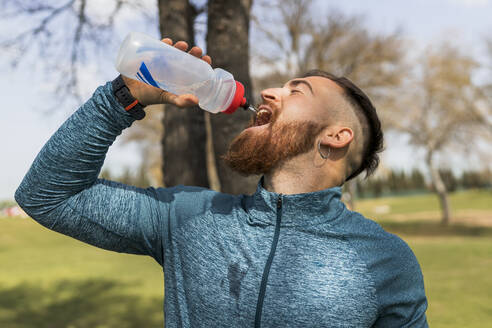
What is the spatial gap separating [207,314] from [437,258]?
479 inches

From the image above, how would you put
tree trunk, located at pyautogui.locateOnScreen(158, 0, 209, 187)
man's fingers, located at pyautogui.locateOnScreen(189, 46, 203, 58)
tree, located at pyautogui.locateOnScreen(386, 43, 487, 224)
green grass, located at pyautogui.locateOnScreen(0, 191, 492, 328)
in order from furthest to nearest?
1. tree, located at pyautogui.locateOnScreen(386, 43, 487, 224)
2. green grass, located at pyautogui.locateOnScreen(0, 191, 492, 328)
3. tree trunk, located at pyautogui.locateOnScreen(158, 0, 209, 187)
4. man's fingers, located at pyautogui.locateOnScreen(189, 46, 203, 58)

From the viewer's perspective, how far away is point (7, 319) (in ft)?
23.2

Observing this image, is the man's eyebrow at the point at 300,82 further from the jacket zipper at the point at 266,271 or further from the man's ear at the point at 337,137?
the jacket zipper at the point at 266,271

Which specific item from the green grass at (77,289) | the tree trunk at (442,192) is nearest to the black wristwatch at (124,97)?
the green grass at (77,289)

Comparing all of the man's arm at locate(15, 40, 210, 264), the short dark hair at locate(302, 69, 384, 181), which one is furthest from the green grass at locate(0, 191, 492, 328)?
the man's arm at locate(15, 40, 210, 264)

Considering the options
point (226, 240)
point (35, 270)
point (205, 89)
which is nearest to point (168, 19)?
point (205, 89)

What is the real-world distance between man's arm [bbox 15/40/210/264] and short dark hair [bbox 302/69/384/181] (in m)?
0.84

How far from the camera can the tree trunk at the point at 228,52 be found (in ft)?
13.1

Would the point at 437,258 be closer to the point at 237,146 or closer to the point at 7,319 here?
the point at 7,319

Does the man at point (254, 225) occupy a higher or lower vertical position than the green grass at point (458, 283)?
higher

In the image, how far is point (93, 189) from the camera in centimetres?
194

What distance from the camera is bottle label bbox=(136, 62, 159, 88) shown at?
6.25ft

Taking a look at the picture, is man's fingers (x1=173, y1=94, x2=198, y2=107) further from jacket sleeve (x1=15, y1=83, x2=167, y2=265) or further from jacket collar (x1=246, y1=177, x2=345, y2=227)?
jacket collar (x1=246, y1=177, x2=345, y2=227)

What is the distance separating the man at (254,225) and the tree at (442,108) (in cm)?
1999
